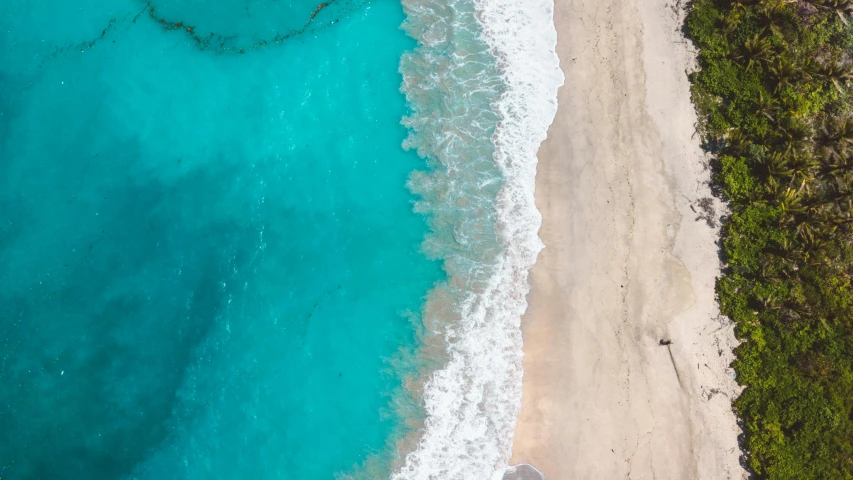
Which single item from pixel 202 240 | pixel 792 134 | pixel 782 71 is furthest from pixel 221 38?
pixel 792 134

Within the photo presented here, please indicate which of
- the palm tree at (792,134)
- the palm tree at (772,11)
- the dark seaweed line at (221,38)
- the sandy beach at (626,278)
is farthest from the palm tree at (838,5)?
the dark seaweed line at (221,38)

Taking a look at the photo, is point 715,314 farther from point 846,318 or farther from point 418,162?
point 418,162

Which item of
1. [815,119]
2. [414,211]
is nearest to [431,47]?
[414,211]

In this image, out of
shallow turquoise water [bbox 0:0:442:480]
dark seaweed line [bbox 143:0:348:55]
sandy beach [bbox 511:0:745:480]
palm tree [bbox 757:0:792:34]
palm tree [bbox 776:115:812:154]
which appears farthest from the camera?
dark seaweed line [bbox 143:0:348:55]

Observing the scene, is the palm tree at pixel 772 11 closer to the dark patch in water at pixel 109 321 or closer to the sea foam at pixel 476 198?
the sea foam at pixel 476 198

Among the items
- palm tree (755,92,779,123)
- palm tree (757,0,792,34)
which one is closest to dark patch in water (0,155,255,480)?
palm tree (755,92,779,123)

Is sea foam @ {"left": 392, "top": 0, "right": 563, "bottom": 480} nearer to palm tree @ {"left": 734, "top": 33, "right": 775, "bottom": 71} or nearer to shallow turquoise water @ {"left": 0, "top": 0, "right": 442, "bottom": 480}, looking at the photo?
shallow turquoise water @ {"left": 0, "top": 0, "right": 442, "bottom": 480}
